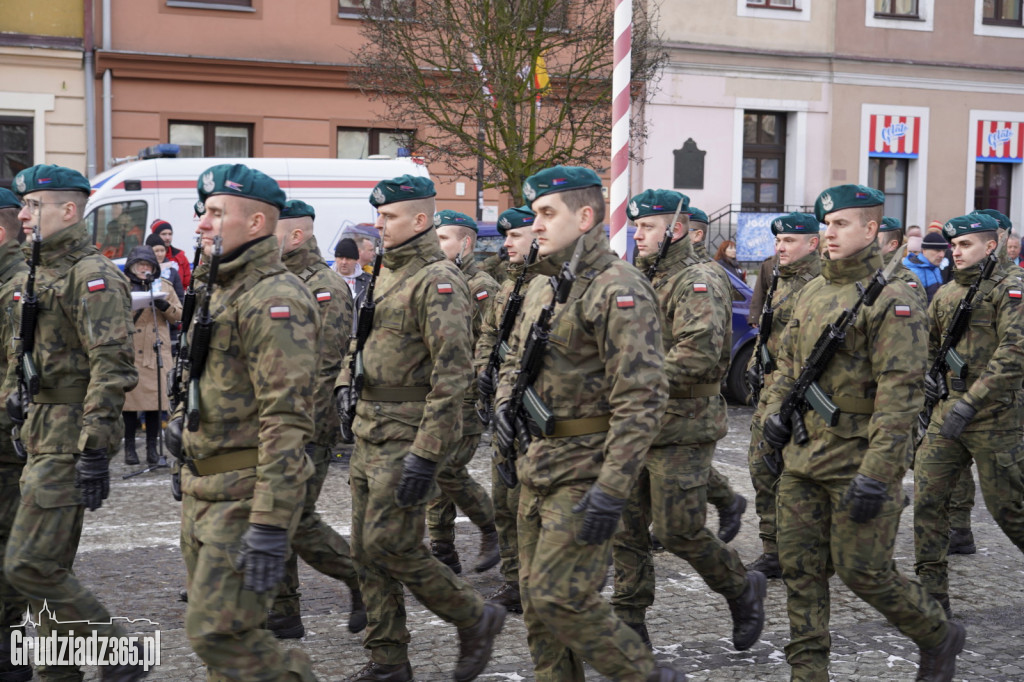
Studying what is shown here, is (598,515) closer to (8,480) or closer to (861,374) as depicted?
(861,374)

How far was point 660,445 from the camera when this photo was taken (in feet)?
19.1

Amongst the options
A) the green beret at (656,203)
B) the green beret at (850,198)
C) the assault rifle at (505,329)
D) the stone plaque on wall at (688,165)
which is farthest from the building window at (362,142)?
the green beret at (850,198)

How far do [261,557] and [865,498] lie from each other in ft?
7.43

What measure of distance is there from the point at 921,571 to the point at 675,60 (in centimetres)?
1765

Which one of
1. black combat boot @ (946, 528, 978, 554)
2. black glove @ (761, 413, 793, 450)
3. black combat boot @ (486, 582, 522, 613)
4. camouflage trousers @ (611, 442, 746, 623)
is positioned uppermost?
black glove @ (761, 413, 793, 450)

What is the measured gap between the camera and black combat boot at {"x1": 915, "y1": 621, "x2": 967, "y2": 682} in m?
4.93

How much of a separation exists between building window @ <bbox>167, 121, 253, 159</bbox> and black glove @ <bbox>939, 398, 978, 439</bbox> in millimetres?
15476

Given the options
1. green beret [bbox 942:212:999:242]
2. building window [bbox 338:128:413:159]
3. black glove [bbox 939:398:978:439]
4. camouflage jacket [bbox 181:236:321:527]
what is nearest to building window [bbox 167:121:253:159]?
building window [bbox 338:128:413:159]

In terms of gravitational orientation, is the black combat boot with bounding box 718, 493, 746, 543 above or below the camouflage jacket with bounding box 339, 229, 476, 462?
below

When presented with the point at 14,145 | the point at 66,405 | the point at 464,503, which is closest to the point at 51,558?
the point at 66,405

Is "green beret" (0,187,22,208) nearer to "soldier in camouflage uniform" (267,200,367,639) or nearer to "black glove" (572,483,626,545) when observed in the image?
"soldier in camouflage uniform" (267,200,367,639)

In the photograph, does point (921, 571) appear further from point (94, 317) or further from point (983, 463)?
point (94, 317)

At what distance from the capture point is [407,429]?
16.9 ft

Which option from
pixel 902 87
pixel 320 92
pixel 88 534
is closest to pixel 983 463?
pixel 88 534
